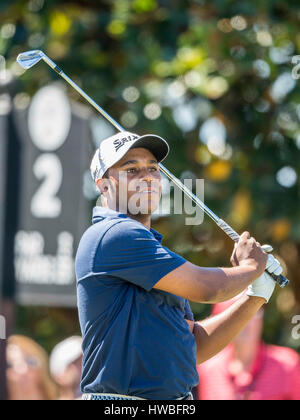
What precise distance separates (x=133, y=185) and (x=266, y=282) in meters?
0.61

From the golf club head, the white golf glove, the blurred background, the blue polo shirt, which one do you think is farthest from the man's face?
the blurred background

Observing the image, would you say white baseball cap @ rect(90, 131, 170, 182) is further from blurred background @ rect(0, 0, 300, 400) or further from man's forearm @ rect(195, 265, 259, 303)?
blurred background @ rect(0, 0, 300, 400)

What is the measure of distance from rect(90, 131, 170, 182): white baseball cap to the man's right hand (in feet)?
1.48

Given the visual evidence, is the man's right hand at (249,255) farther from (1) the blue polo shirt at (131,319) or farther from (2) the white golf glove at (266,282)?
(1) the blue polo shirt at (131,319)

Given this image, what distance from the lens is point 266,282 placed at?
3.20m

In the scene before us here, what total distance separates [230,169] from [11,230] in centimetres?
239

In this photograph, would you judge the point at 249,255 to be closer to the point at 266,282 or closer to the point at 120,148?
the point at 266,282

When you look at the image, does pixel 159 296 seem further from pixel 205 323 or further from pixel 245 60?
pixel 245 60

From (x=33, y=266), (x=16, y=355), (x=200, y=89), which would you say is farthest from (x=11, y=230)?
(x=200, y=89)

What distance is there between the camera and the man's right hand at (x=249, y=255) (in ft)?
9.94

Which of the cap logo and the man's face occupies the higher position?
the cap logo

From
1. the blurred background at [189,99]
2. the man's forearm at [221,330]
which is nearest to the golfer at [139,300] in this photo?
the man's forearm at [221,330]

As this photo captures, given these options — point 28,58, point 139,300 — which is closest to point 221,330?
point 139,300

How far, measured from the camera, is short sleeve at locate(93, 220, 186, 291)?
2.89 m
